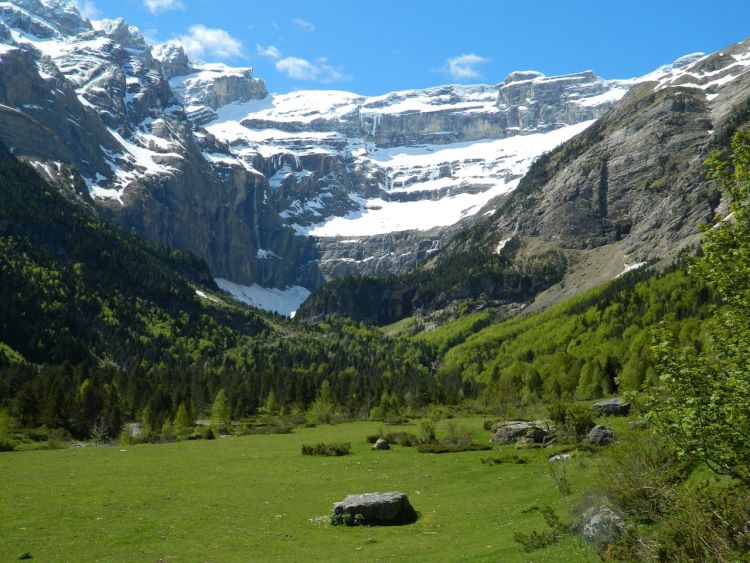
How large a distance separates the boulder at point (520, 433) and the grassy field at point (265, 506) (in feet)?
15.8

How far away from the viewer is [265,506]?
3934 centimetres

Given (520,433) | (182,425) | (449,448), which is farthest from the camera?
(182,425)

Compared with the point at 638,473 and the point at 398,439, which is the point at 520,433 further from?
the point at 638,473

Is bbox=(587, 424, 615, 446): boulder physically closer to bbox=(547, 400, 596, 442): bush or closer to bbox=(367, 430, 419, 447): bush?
bbox=(547, 400, 596, 442): bush

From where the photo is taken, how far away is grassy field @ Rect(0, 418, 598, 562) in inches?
1128

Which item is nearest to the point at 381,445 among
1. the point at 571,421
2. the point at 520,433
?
the point at 520,433

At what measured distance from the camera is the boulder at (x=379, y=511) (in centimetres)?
3447

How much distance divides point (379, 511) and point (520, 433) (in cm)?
3191

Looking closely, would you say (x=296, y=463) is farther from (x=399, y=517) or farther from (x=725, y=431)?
(x=725, y=431)

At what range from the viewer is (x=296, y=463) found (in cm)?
5844

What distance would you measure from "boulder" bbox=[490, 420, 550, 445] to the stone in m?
35.5

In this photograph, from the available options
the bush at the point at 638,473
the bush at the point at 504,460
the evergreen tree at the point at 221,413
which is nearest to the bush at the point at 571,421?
the bush at the point at 504,460

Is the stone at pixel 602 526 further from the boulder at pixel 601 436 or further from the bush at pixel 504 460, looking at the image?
the bush at pixel 504 460

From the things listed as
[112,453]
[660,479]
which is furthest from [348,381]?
[660,479]
